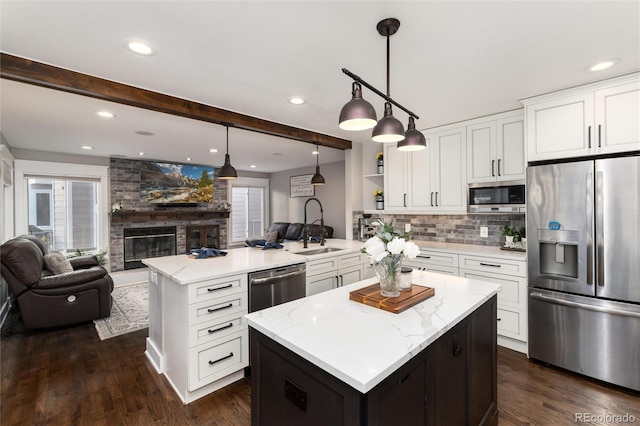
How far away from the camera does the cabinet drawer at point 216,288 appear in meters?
2.22

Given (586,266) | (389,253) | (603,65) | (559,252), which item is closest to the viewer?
(389,253)

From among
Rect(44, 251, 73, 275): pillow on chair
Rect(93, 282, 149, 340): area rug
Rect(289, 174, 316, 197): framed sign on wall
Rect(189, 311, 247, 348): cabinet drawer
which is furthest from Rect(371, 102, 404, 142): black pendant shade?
Rect(289, 174, 316, 197): framed sign on wall

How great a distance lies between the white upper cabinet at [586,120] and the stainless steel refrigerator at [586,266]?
16 cm

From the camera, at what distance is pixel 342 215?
266 inches

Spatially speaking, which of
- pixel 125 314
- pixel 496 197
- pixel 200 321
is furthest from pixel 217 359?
pixel 496 197

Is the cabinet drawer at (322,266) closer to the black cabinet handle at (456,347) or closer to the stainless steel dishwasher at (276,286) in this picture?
the stainless steel dishwasher at (276,286)

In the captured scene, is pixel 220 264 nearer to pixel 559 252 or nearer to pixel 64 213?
pixel 559 252

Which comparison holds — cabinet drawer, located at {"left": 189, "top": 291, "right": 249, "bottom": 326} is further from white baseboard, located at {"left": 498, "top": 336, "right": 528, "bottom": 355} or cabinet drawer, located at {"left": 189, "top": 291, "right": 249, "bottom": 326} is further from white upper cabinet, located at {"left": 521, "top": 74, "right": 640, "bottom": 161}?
white upper cabinet, located at {"left": 521, "top": 74, "right": 640, "bottom": 161}

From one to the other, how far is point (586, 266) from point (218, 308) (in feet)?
10.1

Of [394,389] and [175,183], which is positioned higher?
[175,183]

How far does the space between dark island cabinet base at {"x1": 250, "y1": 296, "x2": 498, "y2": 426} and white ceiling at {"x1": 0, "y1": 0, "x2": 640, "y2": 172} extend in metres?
1.68

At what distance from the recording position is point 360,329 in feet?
4.43

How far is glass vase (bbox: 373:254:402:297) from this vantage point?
1.66 meters

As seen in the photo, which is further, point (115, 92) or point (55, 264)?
point (55, 264)
